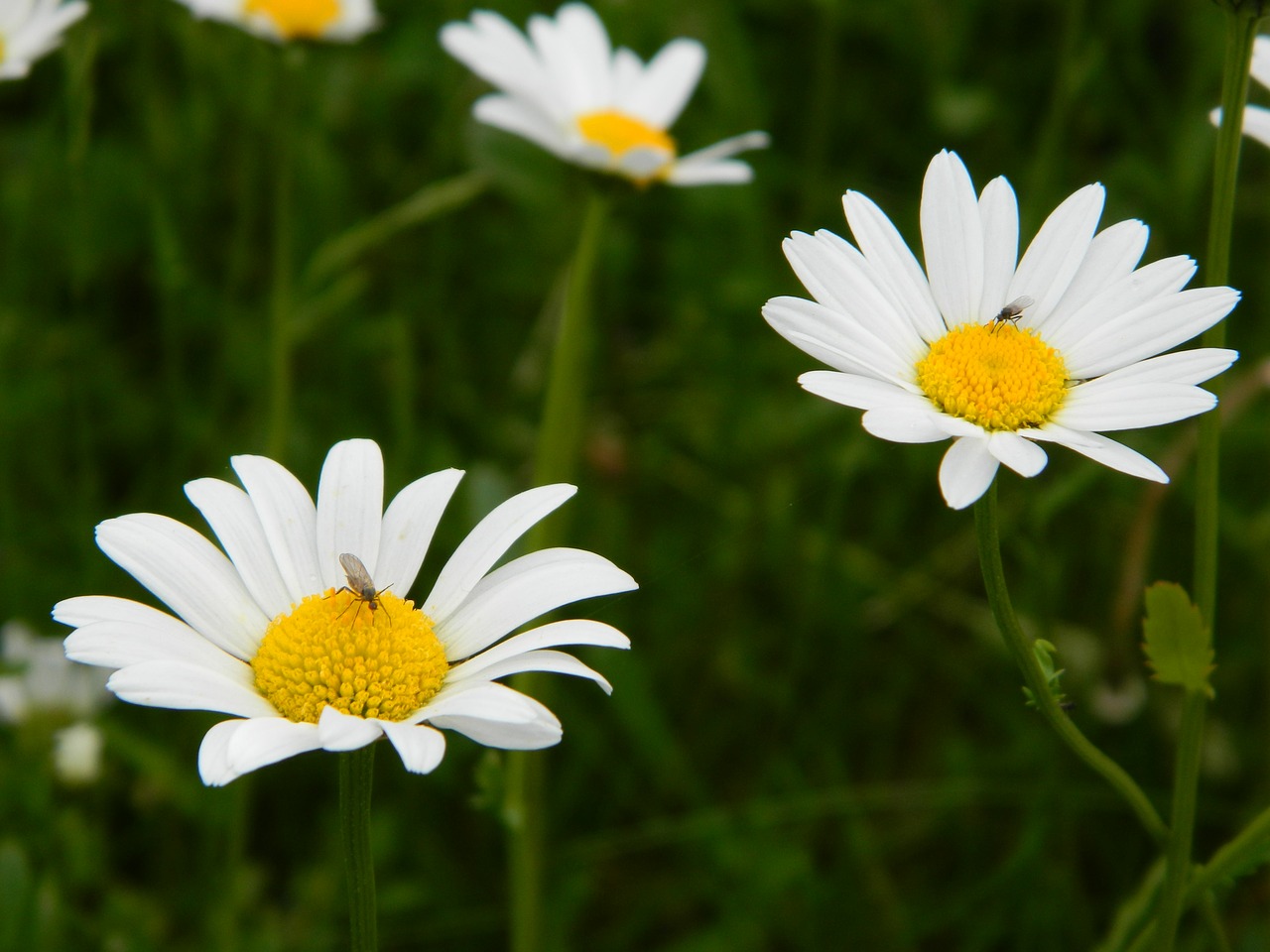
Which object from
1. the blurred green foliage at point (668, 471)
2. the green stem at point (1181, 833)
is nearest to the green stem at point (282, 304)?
the blurred green foliage at point (668, 471)

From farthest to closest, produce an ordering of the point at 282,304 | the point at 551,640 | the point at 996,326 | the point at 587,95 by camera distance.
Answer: the point at 587,95, the point at 282,304, the point at 996,326, the point at 551,640

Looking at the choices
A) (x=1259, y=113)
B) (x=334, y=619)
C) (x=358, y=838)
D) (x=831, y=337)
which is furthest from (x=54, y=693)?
(x=1259, y=113)

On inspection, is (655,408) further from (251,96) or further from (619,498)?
(251,96)

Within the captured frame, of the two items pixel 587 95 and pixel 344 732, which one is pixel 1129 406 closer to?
pixel 344 732

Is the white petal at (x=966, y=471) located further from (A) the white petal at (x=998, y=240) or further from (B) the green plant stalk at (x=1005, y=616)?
(A) the white petal at (x=998, y=240)

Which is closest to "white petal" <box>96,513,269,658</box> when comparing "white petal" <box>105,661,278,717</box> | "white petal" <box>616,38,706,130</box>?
"white petal" <box>105,661,278,717</box>

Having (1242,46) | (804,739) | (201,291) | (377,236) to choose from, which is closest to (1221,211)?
(1242,46)
